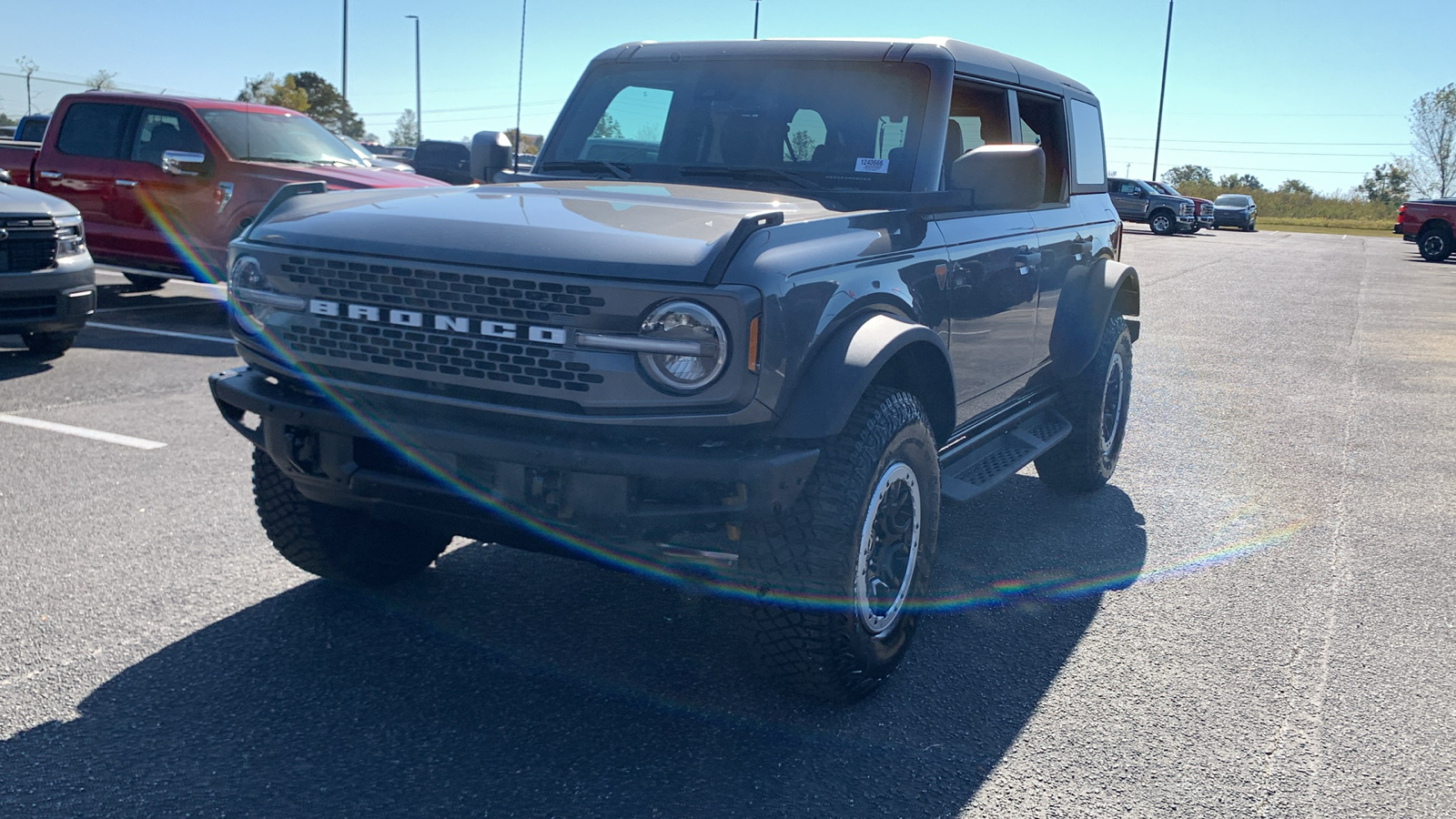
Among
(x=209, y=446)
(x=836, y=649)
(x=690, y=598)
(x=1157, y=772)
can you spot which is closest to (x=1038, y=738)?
(x=1157, y=772)

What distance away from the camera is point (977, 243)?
4102 mm

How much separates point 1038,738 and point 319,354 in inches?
86.3

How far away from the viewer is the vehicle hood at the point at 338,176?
394 inches

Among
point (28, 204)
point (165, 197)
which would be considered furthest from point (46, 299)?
point (165, 197)

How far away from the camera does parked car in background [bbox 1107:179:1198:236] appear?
39.1 meters

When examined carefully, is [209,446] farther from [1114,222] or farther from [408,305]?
[1114,222]

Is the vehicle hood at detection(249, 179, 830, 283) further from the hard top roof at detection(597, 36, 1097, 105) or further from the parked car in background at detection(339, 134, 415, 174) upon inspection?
the parked car in background at detection(339, 134, 415, 174)

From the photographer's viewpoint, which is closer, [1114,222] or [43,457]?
[43,457]

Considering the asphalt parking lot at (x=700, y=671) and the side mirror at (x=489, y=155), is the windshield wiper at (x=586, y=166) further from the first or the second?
the asphalt parking lot at (x=700, y=671)

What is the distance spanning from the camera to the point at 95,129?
1090 cm

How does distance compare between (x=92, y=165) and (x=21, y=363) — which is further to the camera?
(x=92, y=165)

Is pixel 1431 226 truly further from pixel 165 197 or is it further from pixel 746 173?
pixel 746 173

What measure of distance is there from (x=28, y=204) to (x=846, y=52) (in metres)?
6.17

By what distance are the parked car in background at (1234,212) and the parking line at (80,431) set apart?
1844 inches
